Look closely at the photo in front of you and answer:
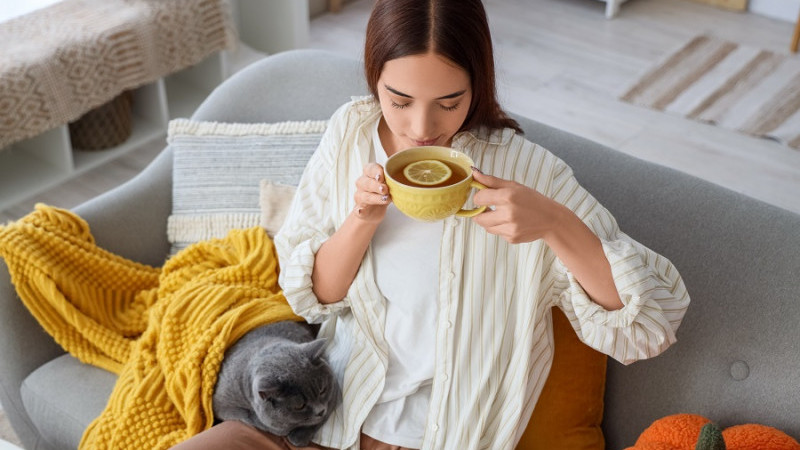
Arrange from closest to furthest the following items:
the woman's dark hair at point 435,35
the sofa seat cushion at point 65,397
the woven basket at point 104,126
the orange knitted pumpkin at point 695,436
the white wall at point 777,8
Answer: the woman's dark hair at point 435,35 → the orange knitted pumpkin at point 695,436 → the sofa seat cushion at point 65,397 → the woven basket at point 104,126 → the white wall at point 777,8

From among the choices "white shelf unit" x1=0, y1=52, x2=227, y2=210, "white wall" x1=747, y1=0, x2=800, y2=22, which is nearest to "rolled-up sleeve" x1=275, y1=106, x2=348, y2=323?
"white shelf unit" x1=0, y1=52, x2=227, y2=210

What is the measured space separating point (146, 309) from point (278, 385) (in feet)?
1.74

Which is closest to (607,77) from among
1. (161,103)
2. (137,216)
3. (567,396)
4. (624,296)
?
(161,103)

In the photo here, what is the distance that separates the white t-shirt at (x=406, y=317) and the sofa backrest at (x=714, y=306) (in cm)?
39

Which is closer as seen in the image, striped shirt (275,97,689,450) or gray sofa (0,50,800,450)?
striped shirt (275,97,689,450)

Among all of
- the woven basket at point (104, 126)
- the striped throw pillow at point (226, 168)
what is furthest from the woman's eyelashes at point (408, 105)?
the woven basket at point (104, 126)

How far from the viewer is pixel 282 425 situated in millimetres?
1522

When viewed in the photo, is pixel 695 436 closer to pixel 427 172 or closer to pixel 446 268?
pixel 446 268

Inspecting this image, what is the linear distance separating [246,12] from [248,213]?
2.36 m

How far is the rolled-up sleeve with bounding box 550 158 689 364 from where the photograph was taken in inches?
50.4

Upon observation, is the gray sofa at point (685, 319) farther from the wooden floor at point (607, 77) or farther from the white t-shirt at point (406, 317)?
the wooden floor at point (607, 77)

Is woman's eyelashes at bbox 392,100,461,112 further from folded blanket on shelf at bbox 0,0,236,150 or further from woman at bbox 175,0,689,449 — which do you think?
folded blanket on shelf at bbox 0,0,236,150

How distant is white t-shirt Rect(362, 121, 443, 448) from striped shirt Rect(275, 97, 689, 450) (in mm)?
19

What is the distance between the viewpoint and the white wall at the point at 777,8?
4531 mm
